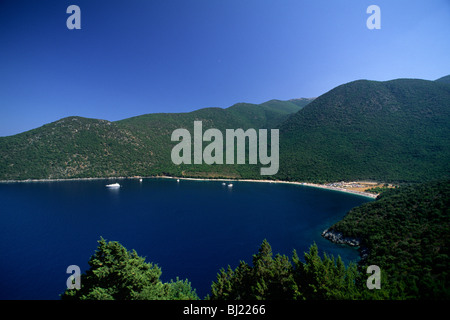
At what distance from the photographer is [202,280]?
2003 centimetres

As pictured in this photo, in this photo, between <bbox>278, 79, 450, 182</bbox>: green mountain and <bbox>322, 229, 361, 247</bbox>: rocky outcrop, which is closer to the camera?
<bbox>322, 229, 361, 247</bbox>: rocky outcrop

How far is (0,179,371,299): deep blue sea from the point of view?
21.7 metres

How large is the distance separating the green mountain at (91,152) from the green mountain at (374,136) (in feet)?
103

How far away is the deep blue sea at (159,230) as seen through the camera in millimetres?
21672

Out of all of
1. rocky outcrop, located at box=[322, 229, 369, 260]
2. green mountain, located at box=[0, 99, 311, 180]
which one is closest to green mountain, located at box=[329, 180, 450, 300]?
rocky outcrop, located at box=[322, 229, 369, 260]

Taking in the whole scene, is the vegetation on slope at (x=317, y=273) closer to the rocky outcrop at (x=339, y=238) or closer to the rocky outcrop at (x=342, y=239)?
the rocky outcrop at (x=342, y=239)

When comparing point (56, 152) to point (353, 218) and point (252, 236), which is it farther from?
point (353, 218)

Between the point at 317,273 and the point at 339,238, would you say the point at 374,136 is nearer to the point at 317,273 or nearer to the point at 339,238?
the point at 339,238

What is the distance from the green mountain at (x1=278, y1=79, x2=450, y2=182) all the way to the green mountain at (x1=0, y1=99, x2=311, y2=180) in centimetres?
3133

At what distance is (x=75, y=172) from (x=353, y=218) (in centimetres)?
11355

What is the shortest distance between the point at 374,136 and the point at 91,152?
146m

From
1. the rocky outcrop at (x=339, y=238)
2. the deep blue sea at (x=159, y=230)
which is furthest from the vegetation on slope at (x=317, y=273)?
the deep blue sea at (x=159, y=230)

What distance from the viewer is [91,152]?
322 ft

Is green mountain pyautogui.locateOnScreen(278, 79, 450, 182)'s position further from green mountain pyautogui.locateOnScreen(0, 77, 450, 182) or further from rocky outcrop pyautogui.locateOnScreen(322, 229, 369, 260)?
rocky outcrop pyautogui.locateOnScreen(322, 229, 369, 260)
